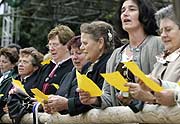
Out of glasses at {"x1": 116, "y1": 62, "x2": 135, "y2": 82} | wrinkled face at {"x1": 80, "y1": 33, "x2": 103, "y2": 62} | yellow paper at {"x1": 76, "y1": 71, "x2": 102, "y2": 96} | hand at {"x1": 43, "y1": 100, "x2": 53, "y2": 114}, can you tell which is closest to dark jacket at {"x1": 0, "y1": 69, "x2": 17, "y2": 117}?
hand at {"x1": 43, "y1": 100, "x2": 53, "y2": 114}

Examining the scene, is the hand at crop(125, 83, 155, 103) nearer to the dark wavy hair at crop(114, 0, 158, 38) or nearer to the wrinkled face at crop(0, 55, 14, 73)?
the dark wavy hair at crop(114, 0, 158, 38)

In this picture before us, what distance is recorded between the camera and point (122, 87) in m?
2.75

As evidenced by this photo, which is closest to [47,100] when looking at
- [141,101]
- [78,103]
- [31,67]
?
[78,103]

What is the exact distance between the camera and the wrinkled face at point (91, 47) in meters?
4.29

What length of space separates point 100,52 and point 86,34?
0.18m

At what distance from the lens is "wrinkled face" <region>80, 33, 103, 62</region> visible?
4293 mm

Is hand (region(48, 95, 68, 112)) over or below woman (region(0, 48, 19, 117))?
over

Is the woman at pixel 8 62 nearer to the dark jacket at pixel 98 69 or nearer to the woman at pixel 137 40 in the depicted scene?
the dark jacket at pixel 98 69

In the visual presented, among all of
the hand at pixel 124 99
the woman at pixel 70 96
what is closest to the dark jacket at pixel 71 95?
the woman at pixel 70 96

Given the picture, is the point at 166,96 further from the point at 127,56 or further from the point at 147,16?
the point at 147,16

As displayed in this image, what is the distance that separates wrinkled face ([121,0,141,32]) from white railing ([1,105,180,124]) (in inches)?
25.7

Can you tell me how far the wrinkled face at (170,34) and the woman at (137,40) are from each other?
16.3 inches

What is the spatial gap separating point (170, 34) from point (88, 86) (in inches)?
22.6

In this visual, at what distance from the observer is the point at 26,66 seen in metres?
6.01
